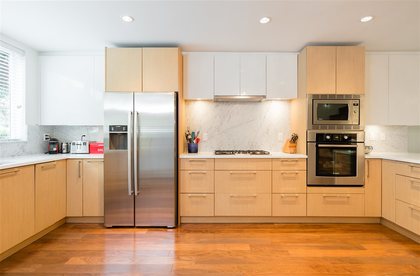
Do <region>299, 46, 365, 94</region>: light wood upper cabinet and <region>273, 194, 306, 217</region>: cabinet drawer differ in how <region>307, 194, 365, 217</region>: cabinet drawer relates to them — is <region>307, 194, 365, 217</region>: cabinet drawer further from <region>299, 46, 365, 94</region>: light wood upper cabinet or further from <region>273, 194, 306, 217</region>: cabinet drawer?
<region>299, 46, 365, 94</region>: light wood upper cabinet

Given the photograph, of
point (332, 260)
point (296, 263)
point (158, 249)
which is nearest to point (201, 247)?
point (158, 249)

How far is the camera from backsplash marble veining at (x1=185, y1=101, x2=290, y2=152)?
3744mm

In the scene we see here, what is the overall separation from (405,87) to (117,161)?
154 inches

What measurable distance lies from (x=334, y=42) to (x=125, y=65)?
104 inches

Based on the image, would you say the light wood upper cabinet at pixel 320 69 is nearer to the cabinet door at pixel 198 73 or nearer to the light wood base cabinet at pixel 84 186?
the cabinet door at pixel 198 73

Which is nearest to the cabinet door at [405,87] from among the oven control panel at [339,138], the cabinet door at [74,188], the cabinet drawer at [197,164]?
the oven control panel at [339,138]

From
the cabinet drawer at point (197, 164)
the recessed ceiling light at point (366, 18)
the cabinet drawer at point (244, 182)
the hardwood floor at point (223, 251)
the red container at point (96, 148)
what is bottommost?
the hardwood floor at point (223, 251)

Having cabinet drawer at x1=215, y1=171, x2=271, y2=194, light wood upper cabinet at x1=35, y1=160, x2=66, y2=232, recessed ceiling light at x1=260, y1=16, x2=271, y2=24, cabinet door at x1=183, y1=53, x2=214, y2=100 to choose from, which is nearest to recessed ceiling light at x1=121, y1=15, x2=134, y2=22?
cabinet door at x1=183, y1=53, x2=214, y2=100

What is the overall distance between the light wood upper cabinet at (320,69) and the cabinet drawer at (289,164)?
0.89 meters

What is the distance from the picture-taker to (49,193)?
2.84m

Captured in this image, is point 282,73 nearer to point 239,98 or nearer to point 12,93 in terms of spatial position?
point 239,98

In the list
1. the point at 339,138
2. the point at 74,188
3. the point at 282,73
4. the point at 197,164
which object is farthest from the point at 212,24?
the point at 74,188

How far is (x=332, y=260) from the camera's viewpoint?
231 centimetres

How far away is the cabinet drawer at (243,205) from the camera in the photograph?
318 centimetres
